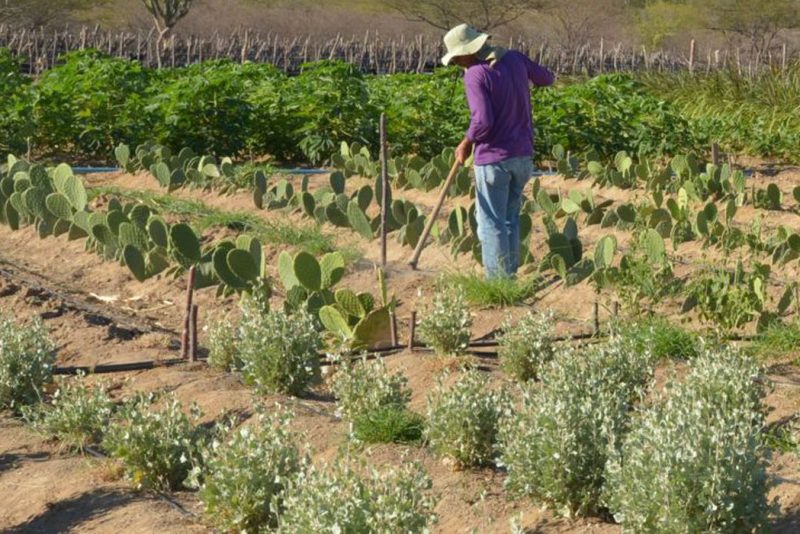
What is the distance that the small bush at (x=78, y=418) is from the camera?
5500 millimetres

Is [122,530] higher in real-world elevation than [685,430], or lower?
lower

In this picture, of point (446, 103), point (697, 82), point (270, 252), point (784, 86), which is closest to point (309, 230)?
point (270, 252)

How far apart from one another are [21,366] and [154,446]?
1274mm

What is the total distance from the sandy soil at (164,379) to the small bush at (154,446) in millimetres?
74

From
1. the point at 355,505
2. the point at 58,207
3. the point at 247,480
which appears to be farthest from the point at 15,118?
the point at 355,505

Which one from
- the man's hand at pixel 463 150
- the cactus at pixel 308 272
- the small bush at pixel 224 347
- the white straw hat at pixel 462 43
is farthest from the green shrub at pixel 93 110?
the small bush at pixel 224 347

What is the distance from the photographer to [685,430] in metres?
4.14

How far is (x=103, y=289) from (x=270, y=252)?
1.13 m

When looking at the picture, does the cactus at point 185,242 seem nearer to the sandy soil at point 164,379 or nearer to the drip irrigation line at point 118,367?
the sandy soil at point 164,379

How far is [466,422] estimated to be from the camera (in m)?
4.91

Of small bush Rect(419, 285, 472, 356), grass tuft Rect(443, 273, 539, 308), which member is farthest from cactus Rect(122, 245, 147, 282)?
small bush Rect(419, 285, 472, 356)

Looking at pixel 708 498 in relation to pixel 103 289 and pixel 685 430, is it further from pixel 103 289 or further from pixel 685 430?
pixel 103 289

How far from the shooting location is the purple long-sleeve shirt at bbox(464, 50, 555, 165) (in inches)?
306

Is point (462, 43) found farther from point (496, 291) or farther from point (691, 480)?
point (691, 480)
